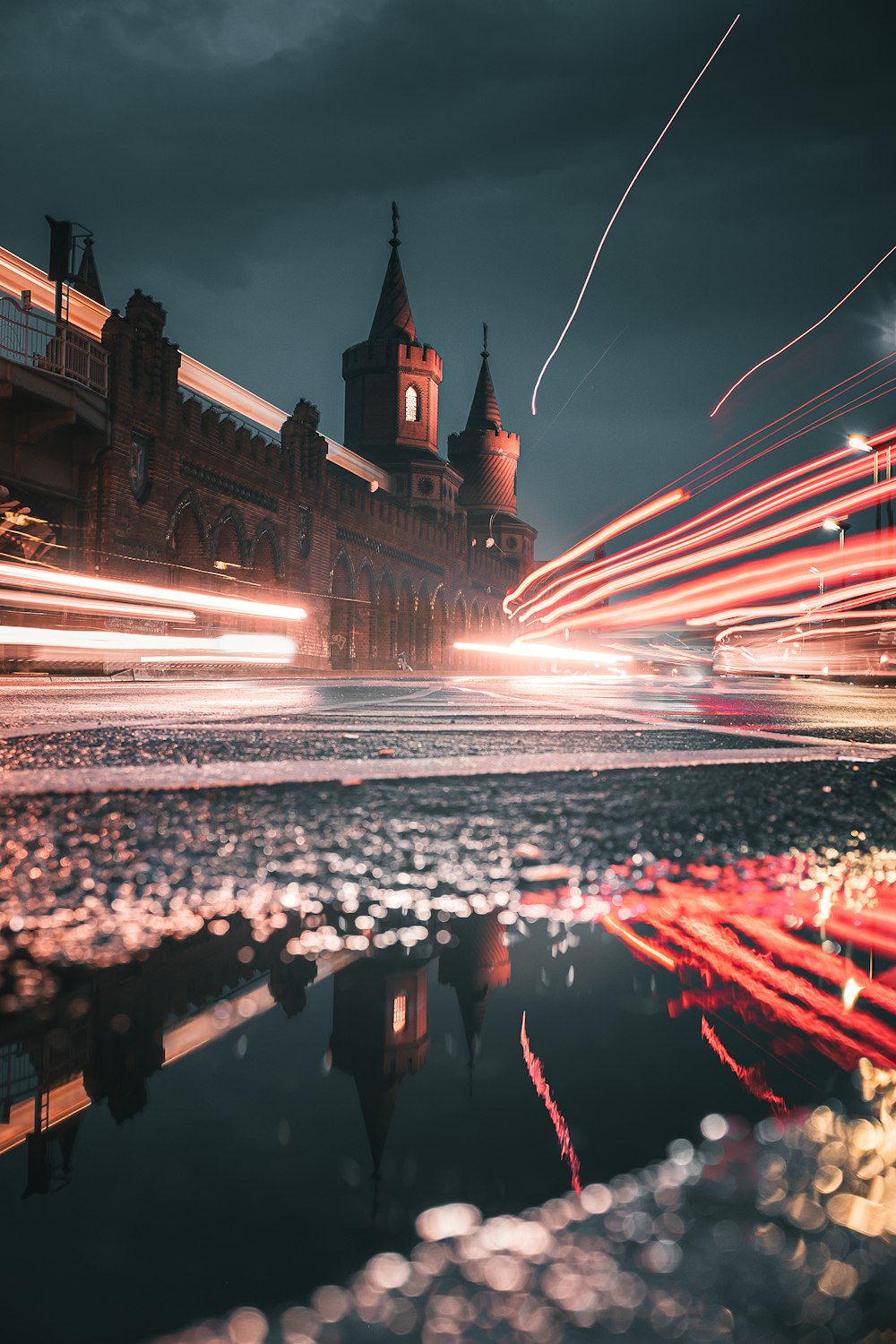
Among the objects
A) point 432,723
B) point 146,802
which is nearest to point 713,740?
point 432,723

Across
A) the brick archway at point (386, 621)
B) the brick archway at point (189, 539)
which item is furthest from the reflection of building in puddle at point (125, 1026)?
the brick archway at point (386, 621)

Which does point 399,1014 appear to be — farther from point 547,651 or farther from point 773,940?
point 547,651

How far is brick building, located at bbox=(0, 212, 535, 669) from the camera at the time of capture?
61.1 feet

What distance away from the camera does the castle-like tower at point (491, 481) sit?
7156cm

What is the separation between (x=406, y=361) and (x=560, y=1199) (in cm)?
5903

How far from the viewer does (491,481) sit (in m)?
71.8

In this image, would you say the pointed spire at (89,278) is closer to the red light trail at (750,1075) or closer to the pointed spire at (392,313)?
the pointed spire at (392,313)

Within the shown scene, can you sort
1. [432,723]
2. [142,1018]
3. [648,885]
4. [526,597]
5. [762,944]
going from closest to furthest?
[142,1018]
[762,944]
[648,885]
[432,723]
[526,597]

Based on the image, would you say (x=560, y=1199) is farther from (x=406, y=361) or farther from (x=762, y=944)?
(x=406, y=361)

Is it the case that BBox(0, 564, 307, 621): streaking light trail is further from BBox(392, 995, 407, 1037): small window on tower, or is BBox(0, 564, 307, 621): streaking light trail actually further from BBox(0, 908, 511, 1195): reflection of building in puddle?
BBox(392, 995, 407, 1037): small window on tower

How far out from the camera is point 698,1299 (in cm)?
50

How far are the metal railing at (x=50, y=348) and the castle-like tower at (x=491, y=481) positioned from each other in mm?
50309

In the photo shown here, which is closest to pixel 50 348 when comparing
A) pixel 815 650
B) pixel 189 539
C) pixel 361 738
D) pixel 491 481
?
pixel 189 539

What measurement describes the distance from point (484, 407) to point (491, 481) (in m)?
6.44
